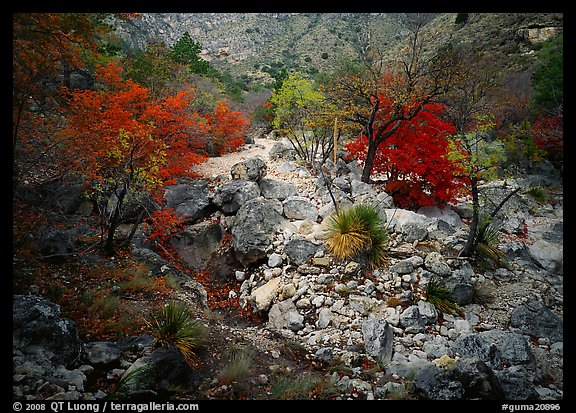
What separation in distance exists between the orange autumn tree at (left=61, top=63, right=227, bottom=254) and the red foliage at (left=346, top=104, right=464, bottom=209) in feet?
26.2

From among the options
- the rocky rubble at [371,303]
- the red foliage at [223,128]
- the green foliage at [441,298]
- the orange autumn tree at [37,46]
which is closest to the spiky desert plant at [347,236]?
the rocky rubble at [371,303]

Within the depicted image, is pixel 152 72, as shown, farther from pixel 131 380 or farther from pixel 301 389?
pixel 301 389

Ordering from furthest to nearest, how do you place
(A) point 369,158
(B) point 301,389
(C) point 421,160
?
(A) point 369,158 → (C) point 421,160 → (B) point 301,389

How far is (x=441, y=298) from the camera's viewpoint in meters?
7.30

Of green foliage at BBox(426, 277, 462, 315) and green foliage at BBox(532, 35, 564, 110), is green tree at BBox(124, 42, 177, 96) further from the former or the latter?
green foliage at BBox(532, 35, 564, 110)

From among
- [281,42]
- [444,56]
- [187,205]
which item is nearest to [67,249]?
[187,205]

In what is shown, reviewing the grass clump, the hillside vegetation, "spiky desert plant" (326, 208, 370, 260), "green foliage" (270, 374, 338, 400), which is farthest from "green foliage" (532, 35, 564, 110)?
"green foliage" (270, 374, 338, 400)

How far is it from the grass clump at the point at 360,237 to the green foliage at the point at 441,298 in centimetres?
138

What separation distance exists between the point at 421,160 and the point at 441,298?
213 inches

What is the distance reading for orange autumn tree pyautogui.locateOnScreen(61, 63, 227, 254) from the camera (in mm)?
7988

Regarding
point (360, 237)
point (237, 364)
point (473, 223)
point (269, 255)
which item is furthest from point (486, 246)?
point (237, 364)

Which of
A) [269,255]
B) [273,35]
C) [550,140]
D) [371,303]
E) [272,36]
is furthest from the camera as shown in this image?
[273,35]

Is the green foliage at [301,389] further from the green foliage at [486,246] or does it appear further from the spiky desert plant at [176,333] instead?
the green foliage at [486,246]

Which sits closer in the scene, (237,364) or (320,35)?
(237,364)
